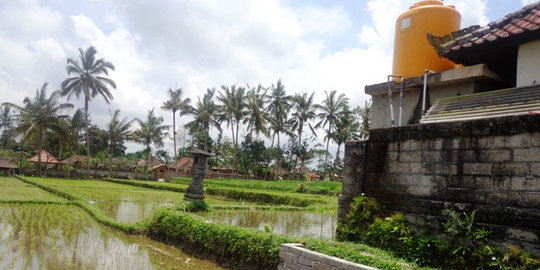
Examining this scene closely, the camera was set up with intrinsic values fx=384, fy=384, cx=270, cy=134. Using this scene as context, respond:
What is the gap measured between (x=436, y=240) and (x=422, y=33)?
365cm

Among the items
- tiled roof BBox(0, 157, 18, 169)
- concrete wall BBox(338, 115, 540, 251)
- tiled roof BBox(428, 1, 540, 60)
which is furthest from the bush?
tiled roof BBox(0, 157, 18, 169)

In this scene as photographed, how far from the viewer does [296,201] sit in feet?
63.2

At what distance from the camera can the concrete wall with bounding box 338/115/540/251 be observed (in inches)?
173

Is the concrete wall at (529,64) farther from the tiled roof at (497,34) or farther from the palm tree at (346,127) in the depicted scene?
the palm tree at (346,127)

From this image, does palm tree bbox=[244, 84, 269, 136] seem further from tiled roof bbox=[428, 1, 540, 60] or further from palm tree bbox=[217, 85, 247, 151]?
tiled roof bbox=[428, 1, 540, 60]

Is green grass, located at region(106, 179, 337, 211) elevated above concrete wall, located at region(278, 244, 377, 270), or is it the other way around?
concrete wall, located at region(278, 244, 377, 270)

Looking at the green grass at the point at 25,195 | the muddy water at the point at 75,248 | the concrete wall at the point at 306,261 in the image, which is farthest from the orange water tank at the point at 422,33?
the green grass at the point at 25,195

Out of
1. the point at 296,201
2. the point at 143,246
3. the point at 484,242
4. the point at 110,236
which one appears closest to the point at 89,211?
the point at 110,236

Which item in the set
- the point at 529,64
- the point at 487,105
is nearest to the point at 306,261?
the point at 487,105

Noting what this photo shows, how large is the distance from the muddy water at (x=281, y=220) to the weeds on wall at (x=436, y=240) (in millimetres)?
3833

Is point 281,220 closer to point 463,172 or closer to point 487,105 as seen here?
point 463,172

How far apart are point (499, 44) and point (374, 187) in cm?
274

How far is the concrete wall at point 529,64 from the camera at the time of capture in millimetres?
5090

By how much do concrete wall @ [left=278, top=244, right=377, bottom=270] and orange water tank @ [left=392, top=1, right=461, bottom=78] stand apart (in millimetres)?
3631
